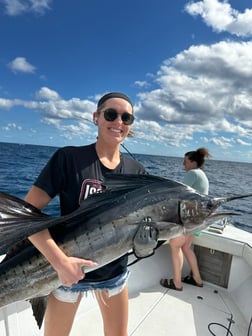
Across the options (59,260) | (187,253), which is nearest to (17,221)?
(59,260)

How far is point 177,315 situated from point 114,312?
155cm

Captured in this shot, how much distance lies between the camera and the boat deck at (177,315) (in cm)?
247

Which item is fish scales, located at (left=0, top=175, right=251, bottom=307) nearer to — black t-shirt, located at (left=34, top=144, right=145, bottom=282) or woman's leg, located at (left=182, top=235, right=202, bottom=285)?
black t-shirt, located at (left=34, top=144, right=145, bottom=282)

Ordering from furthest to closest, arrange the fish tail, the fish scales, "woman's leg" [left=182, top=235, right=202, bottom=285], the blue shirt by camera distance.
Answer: the blue shirt
"woman's leg" [left=182, top=235, right=202, bottom=285]
the fish scales
the fish tail

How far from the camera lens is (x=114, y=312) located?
4.76 ft

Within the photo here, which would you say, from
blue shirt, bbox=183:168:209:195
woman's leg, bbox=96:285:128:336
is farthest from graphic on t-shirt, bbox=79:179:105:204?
blue shirt, bbox=183:168:209:195

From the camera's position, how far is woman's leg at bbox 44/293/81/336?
1.34 meters

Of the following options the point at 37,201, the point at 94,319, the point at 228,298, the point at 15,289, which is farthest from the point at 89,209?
the point at 228,298

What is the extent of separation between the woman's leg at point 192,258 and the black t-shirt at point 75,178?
6.28 feet

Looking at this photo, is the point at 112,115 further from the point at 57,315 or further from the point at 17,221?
the point at 57,315

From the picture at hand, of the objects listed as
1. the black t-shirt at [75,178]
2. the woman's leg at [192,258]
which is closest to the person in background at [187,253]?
the woman's leg at [192,258]

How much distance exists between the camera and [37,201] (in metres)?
1.21

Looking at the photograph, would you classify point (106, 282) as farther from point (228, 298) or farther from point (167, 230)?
point (228, 298)

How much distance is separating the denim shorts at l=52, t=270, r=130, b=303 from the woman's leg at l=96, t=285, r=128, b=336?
43 millimetres
